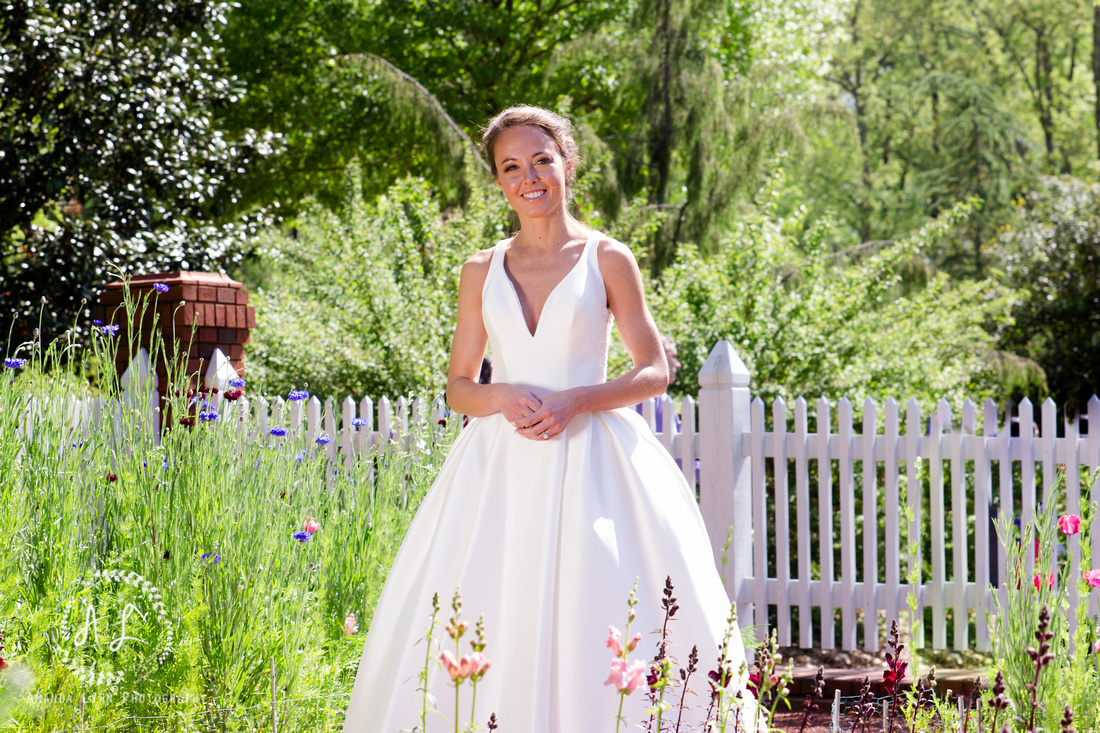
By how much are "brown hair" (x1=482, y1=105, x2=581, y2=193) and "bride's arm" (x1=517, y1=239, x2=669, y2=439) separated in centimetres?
29

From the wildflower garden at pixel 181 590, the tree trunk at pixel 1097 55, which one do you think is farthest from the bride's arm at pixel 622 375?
the tree trunk at pixel 1097 55

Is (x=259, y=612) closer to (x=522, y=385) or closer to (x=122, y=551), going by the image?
(x=122, y=551)

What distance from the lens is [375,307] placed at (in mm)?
6602

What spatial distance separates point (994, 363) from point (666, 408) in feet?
21.7

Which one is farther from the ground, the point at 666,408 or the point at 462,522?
the point at 666,408

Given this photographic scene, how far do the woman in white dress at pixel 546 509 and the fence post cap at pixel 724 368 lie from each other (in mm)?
2118

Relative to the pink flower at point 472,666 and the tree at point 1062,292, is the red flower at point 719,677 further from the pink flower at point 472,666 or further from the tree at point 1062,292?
the tree at point 1062,292

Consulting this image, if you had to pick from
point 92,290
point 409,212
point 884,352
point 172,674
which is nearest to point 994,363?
point 884,352

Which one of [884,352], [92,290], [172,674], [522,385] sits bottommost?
[172,674]

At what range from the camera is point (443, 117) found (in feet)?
33.7

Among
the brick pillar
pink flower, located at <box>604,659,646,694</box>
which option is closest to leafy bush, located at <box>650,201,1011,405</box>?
the brick pillar

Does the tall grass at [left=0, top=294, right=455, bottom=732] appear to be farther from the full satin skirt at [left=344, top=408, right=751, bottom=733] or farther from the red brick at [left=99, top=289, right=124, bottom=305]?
the red brick at [left=99, top=289, right=124, bottom=305]

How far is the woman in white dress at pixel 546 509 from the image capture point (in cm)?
205

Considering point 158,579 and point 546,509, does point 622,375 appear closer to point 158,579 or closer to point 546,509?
point 546,509
